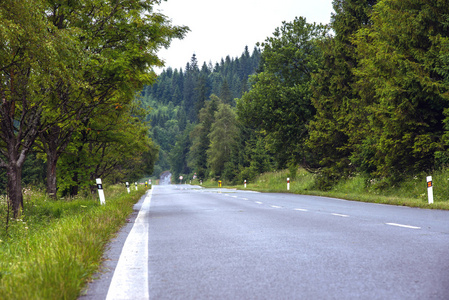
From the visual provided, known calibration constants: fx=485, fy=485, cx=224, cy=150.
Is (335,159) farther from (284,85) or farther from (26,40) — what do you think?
(26,40)

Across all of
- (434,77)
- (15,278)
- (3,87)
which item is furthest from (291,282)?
(434,77)

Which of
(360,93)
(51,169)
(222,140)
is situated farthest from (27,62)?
(222,140)

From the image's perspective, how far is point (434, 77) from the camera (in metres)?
17.0

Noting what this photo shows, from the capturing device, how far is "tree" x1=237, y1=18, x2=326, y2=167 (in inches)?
1150

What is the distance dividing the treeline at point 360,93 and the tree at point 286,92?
0.06 m

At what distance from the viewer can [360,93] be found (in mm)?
23359

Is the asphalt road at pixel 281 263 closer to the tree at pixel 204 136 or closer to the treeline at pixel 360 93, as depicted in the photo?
the treeline at pixel 360 93

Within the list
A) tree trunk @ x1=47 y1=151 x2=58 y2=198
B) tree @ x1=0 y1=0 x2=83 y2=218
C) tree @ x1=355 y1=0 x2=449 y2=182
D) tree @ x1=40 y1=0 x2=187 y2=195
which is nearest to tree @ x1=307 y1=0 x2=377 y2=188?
tree @ x1=355 y1=0 x2=449 y2=182

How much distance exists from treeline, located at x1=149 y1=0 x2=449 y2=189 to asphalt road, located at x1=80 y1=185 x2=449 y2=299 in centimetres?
987

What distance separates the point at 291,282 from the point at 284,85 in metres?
27.1

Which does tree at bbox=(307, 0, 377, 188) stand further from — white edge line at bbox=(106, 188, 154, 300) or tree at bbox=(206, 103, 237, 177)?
tree at bbox=(206, 103, 237, 177)

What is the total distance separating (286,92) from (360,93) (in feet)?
21.9

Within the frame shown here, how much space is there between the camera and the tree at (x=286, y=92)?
29.2 metres

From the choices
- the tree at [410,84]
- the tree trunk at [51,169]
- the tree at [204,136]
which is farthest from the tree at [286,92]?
the tree at [204,136]
